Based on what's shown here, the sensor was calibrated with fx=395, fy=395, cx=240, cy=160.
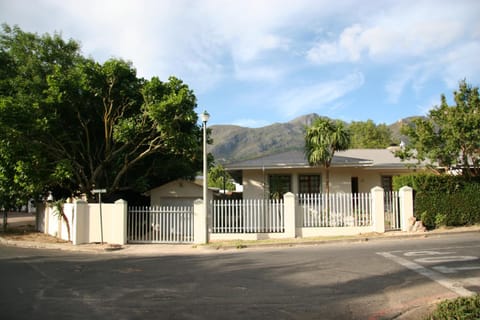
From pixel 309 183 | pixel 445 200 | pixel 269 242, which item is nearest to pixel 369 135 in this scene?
pixel 309 183

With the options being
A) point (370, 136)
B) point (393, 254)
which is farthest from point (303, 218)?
point (370, 136)

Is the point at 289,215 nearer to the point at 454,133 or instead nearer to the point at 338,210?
the point at 338,210

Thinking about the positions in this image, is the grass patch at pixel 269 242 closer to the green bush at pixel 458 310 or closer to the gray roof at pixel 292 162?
the gray roof at pixel 292 162

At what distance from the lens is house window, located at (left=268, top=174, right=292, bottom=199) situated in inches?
810

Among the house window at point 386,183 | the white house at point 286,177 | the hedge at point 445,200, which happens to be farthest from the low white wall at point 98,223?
the house window at point 386,183

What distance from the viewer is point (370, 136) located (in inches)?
2079

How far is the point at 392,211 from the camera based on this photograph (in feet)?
55.7

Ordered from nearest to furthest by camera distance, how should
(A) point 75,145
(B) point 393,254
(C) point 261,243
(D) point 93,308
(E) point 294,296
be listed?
(D) point 93,308 < (E) point 294,296 < (B) point 393,254 < (C) point 261,243 < (A) point 75,145

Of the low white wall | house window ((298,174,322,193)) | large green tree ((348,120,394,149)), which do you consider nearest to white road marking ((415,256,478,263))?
house window ((298,174,322,193))

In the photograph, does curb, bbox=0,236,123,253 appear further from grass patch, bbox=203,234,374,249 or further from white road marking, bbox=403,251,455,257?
white road marking, bbox=403,251,455,257

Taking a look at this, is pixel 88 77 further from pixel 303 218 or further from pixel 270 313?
pixel 270 313

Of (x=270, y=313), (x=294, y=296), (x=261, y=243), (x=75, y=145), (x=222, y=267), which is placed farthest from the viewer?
(x=75, y=145)

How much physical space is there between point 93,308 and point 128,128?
1057 cm

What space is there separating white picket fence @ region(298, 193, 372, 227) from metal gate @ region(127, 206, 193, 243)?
5.04m
